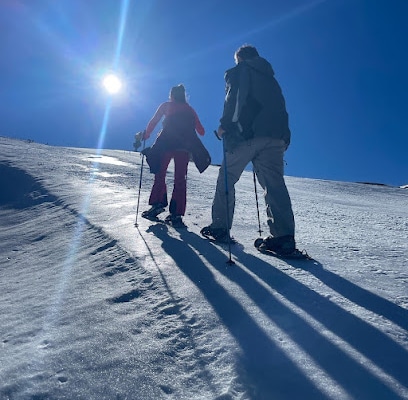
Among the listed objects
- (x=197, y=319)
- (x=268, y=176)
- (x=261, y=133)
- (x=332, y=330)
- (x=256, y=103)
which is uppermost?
(x=256, y=103)

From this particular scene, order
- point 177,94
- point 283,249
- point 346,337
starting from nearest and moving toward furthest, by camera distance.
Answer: point 346,337
point 283,249
point 177,94

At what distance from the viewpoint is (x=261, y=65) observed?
13.7 feet

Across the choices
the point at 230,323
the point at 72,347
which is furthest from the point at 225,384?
the point at 72,347

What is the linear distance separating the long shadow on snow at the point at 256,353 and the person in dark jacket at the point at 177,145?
2616mm

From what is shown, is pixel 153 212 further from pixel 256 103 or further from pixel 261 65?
pixel 261 65

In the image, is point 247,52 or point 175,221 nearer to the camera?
point 247,52

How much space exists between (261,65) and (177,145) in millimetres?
2157

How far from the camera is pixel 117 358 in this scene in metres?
2.04

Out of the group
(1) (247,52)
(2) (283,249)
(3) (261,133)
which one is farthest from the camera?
(1) (247,52)

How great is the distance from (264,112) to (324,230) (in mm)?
2599

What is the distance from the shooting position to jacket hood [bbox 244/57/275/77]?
4.17 m

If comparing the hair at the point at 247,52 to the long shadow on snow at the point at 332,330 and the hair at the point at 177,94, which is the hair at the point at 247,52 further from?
the long shadow on snow at the point at 332,330

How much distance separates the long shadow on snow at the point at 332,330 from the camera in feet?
5.97

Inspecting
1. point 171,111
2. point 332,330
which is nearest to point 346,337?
point 332,330
